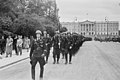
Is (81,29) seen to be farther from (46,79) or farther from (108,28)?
(46,79)

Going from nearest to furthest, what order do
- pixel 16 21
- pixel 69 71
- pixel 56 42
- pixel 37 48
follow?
pixel 37 48
pixel 69 71
pixel 56 42
pixel 16 21

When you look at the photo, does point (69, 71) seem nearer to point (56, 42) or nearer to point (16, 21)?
point (56, 42)

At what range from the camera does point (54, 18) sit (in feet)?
228

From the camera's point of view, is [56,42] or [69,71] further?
[56,42]

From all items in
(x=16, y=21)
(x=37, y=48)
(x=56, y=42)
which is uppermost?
(x=16, y=21)

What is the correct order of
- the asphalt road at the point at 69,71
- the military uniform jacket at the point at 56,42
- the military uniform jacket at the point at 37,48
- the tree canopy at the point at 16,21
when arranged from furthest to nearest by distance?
the tree canopy at the point at 16,21, the military uniform jacket at the point at 56,42, the asphalt road at the point at 69,71, the military uniform jacket at the point at 37,48

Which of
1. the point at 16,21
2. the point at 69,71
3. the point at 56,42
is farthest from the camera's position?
the point at 16,21

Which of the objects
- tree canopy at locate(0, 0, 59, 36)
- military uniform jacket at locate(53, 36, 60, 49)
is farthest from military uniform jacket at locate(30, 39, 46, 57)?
tree canopy at locate(0, 0, 59, 36)

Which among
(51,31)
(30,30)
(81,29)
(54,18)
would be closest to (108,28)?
(81,29)

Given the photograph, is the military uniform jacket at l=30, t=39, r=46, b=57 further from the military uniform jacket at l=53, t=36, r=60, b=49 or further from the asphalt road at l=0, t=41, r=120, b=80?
the military uniform jacket at l=53, t=36, r=60, b=49

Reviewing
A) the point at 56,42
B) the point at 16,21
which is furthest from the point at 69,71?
the point at 16,21

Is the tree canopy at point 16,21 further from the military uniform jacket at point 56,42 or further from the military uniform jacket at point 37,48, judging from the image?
the military uniform jacket at point 37,48

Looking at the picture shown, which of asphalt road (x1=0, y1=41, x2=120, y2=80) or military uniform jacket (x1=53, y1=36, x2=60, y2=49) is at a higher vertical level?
military uniform jacket (x1=53, y1=36, x2=60, y2=49)

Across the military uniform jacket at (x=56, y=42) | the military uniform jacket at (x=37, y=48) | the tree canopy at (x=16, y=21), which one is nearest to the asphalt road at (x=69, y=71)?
the military uniform jacket at (x=56, y=42)
